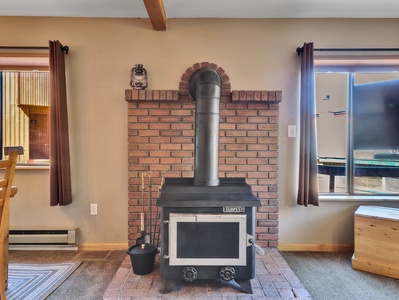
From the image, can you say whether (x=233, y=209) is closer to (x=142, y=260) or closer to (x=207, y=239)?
(x=207, y=239)

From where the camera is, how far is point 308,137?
2410mm

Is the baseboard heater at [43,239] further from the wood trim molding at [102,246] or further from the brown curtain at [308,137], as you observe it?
the brown curtain at [308,137]

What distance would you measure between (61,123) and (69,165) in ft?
1.34

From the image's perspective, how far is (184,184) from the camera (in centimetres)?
205

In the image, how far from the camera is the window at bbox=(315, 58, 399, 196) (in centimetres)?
263

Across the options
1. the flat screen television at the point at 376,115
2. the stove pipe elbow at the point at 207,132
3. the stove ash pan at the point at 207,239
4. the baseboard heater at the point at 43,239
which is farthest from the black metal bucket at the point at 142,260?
the flat screen television at the point at 376,115

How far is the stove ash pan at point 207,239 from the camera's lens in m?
1.75

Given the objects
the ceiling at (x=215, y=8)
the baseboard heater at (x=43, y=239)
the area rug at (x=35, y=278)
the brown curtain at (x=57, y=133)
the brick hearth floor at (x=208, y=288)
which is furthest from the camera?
the baseboard heater at (x=43, y=239)

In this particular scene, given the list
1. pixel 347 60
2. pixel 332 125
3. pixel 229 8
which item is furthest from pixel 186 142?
pixel 347 60

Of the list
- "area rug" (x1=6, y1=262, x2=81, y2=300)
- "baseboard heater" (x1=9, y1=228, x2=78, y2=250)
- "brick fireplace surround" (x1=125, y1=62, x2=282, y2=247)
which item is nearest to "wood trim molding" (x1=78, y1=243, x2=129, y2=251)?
"baseboard heater" (x1=9, y1=228, x2=78, y2=250)

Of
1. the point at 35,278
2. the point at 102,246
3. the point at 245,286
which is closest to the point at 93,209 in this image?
the point at 102,246

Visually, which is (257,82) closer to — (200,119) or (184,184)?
(200,119)

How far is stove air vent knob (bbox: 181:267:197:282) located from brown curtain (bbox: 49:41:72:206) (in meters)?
1.41

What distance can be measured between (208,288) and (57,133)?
1896mm
